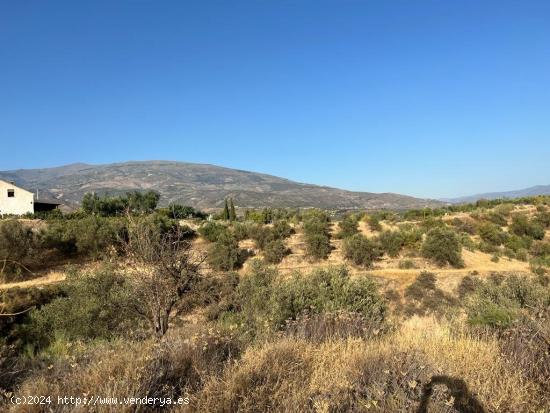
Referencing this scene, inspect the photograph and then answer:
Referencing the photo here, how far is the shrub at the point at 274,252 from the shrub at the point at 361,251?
5564mm

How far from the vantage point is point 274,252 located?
33969mm

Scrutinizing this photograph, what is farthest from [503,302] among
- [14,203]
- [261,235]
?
[14,203]

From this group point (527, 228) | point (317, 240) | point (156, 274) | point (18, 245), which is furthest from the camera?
point (527, 228)

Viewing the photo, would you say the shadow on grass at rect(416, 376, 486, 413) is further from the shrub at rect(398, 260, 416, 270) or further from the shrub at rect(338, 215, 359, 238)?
the shrub at rect(338, 215, 359, 238)

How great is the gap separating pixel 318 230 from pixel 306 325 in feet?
106

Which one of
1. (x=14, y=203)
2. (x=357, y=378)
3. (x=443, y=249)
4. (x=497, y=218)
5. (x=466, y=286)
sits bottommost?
(x=466, y=286)

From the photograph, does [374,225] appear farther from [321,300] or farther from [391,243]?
[321,300]

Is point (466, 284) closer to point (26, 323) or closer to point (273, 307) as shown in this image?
point (273, 307)

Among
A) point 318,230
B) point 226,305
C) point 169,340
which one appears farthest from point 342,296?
point 318,230

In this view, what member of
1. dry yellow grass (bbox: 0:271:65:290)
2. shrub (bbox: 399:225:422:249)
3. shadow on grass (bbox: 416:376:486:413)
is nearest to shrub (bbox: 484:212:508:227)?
shrub (bbox: 399:225:422:249)

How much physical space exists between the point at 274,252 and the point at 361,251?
7.56 meters

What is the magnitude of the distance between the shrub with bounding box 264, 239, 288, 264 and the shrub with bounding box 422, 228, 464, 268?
12.5 m

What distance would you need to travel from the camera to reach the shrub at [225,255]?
31953 mm

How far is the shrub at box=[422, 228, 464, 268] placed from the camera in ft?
105
